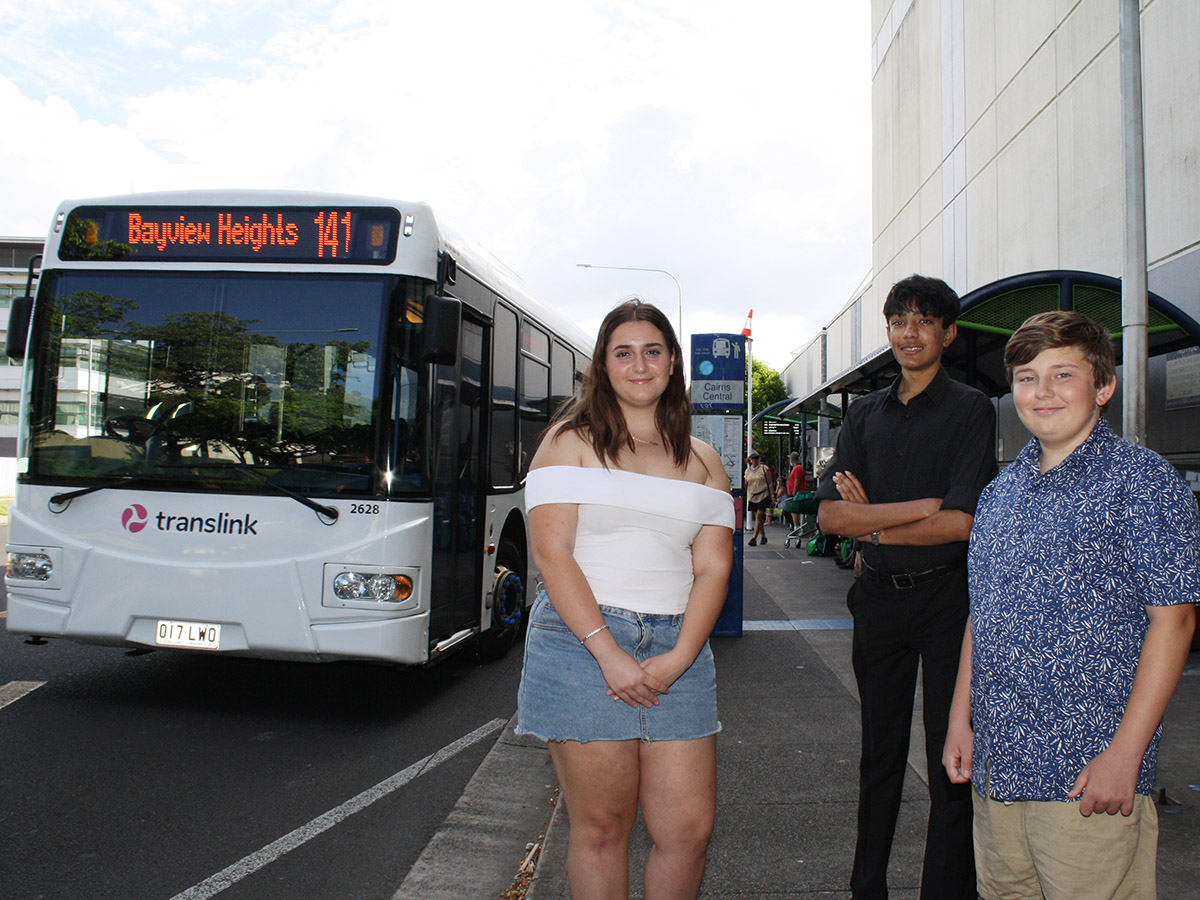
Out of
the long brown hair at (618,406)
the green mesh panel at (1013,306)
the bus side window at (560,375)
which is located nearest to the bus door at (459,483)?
the bus side window at (560,375)

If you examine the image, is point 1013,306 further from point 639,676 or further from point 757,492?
point 757,492

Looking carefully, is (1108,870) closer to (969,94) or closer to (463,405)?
(463,405)

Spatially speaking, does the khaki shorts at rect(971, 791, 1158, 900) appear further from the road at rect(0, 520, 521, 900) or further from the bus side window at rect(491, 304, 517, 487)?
the bus side window at rect(491, 304, 517, 487)

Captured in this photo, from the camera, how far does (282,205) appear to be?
5.77 meters

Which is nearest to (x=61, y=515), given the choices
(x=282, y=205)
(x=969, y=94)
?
(x=282, y=205)

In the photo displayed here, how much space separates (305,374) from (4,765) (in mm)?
2476

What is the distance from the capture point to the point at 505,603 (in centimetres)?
770

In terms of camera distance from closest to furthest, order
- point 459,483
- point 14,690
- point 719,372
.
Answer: point 14,690
point 459,483
point 719,372

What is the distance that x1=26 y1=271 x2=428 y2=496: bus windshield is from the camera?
215 inches

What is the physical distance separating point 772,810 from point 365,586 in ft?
8.14

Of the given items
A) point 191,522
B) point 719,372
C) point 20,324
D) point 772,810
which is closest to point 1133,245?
point 719,372

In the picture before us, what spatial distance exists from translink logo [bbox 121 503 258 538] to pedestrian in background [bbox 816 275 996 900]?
348cm

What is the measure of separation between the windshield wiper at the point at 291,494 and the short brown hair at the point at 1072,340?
13.0 feet

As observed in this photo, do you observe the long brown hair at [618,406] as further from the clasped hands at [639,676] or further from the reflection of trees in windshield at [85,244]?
the reflection of trees in windshield at [85,244]
